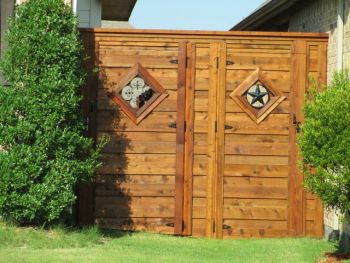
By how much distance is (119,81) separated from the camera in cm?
1021

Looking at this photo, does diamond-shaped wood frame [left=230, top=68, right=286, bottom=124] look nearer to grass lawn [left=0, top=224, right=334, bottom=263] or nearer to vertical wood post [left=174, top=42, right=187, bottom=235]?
vertical wood post [left=174, top=42, right=187, bottom=235]

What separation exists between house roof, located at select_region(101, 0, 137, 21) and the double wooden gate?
2.62m

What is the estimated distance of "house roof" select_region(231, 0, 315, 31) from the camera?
37.4ft

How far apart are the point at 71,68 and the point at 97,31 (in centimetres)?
94

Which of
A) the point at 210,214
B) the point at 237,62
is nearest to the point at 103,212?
the point at 210,214

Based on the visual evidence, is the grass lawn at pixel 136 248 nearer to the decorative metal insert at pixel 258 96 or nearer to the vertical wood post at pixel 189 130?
the vertical wood post at pixel 189 130

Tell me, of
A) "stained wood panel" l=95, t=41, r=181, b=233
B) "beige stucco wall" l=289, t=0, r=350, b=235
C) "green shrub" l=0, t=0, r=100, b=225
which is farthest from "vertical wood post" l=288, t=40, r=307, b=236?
"green shrub" l=0, t=0, r=100, b=225

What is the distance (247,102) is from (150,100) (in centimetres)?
135

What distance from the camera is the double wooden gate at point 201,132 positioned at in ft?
33.5

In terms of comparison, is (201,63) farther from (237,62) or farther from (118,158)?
(118,158)

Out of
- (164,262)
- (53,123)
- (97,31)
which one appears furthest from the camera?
(97,31)

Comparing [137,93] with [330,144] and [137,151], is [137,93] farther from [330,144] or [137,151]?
[330,144]

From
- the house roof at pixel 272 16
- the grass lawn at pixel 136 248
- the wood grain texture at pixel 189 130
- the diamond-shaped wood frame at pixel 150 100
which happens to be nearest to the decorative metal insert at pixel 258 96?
the wood grain texture at pixel 189 130

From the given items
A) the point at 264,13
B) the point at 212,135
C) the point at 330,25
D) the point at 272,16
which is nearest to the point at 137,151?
the point at 212,135
